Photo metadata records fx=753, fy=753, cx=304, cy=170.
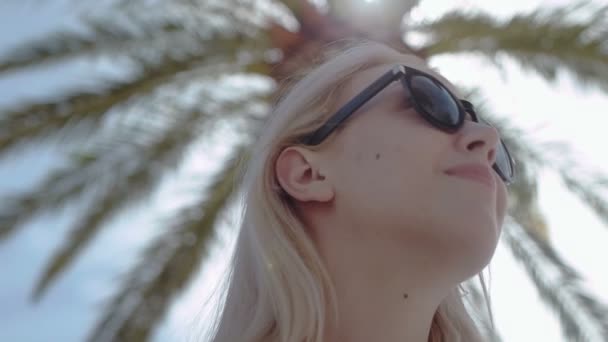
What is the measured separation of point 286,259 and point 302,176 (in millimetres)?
255

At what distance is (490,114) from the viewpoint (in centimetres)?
639

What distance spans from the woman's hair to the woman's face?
0.15 m

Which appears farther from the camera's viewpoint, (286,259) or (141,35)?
(141,35)

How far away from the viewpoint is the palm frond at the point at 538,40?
575cm

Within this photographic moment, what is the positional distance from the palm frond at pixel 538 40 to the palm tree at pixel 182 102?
11 mm

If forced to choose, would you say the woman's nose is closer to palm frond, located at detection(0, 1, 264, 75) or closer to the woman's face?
the woman's face

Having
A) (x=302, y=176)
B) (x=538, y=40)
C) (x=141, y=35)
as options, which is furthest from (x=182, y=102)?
(x=302, y=176)

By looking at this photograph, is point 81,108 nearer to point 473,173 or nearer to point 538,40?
point 538,40

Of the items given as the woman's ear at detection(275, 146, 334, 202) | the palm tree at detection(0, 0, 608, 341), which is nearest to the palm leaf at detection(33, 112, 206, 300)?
the palm tree at detection(0, 0, 608, 341)

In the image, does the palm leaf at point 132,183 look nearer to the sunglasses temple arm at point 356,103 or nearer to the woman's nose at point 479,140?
the sunglasses temple arm at point 356,103

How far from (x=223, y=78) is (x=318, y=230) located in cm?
480

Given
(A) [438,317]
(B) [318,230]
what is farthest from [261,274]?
(A) [438,317]

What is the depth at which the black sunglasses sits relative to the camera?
2.12 meters

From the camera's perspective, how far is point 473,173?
2.02 m
